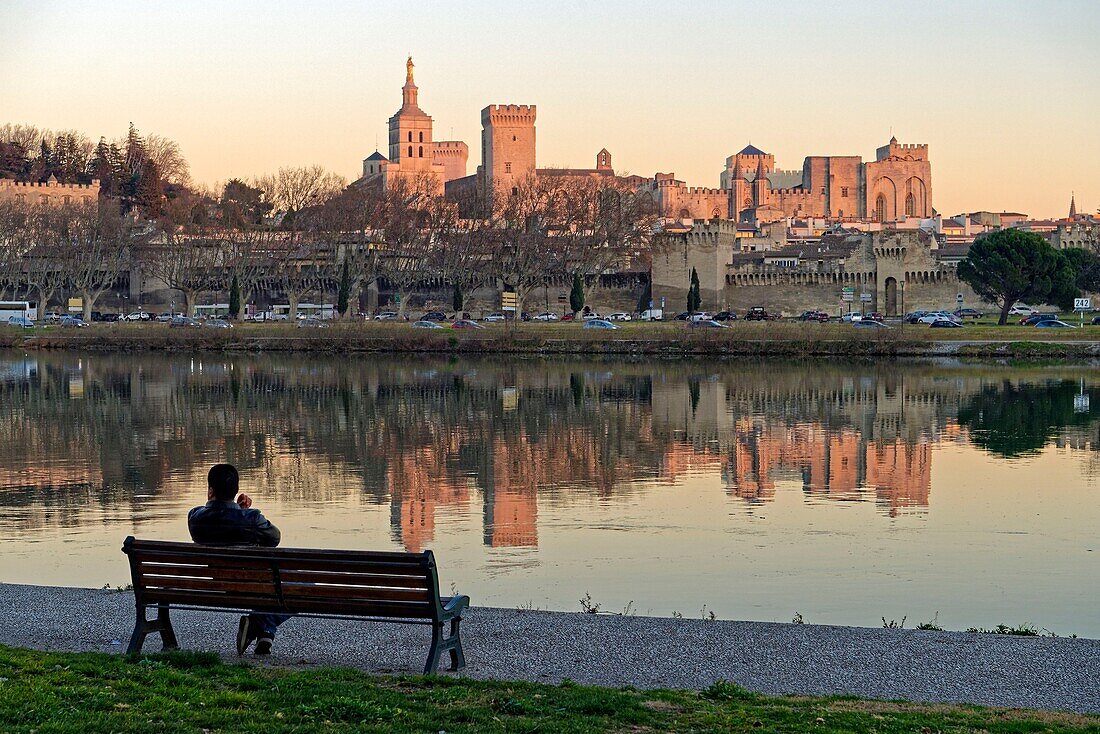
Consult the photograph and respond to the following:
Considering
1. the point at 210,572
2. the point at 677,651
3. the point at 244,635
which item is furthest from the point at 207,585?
the point at 677,651

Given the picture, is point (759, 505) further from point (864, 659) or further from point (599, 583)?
point (864, 659)

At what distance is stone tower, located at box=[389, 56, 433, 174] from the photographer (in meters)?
152

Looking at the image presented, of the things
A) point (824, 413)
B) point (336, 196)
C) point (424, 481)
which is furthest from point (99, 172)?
point (424, 481)

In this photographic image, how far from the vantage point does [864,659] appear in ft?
27.1

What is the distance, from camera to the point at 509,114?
12675 cm

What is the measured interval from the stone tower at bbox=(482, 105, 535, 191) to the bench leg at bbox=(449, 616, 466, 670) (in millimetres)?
118920

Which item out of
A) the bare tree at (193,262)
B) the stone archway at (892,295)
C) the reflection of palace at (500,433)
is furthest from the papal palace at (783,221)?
the reflection of palace at (500,433)

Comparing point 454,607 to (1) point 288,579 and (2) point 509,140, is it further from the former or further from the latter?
(2) point 509,140

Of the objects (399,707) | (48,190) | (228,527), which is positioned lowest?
(399,707)

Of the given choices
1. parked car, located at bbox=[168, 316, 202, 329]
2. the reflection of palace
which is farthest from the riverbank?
the reflection of palace

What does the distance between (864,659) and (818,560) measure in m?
5.59

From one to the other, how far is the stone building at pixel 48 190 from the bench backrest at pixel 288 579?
94353mm

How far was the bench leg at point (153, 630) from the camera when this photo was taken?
8164 mm

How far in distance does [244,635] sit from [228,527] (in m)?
0.72
